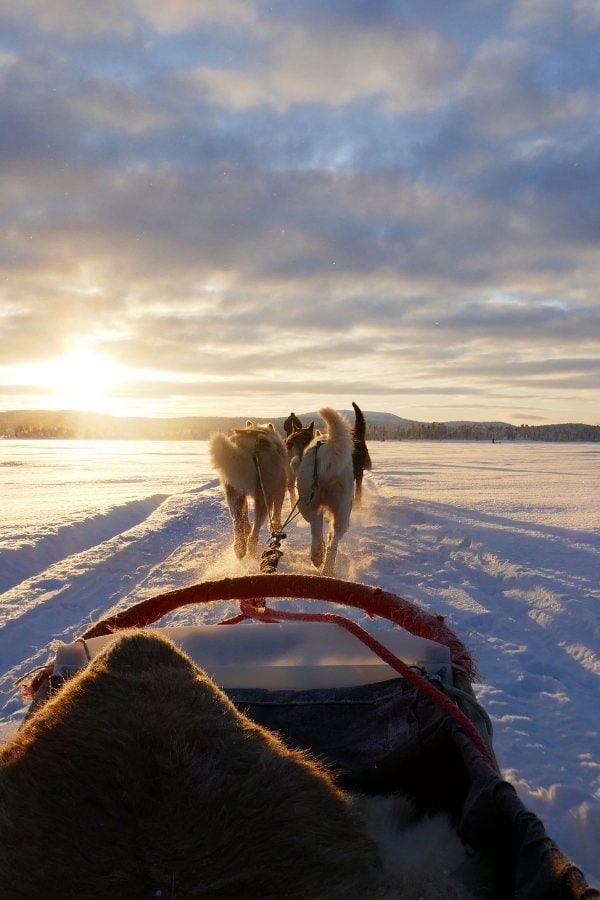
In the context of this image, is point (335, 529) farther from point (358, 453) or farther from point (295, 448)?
point (358, 453)

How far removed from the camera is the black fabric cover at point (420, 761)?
1017 mm

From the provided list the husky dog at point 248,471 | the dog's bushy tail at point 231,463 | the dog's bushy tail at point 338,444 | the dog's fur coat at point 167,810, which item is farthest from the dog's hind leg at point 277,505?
the dog's fur coat at point 167,810

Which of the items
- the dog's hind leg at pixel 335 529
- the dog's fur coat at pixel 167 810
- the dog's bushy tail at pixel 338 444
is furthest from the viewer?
the dog's hind leg at pixel 335 529

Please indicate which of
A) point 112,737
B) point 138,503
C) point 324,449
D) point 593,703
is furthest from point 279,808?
Result: point 138,503

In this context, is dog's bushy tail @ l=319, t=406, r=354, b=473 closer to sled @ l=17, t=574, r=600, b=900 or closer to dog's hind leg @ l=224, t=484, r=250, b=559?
dog's hind leg @ l=224, t=484, r=250, b=559

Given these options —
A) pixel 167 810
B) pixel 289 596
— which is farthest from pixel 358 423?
pixel 167 810

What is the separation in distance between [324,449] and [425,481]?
39.8 ft

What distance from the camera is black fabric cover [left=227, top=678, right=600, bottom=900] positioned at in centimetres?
102

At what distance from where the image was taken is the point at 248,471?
715 cm

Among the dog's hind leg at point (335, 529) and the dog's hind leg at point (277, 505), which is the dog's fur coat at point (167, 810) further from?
the dog's hind leg at point (277, 505)

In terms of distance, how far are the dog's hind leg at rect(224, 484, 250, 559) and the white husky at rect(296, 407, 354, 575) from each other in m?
1.01

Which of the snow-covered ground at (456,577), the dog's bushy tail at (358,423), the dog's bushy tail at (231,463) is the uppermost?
the dog's bushy tail at (358,423)

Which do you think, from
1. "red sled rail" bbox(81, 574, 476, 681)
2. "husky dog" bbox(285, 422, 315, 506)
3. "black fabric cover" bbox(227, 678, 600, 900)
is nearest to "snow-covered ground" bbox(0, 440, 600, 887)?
"black fabric cover" bbox(227, 678, 600, 900)

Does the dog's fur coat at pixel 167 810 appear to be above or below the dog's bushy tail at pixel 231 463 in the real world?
below
